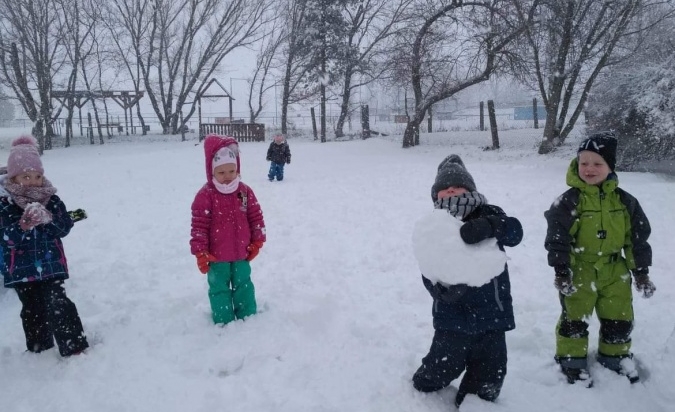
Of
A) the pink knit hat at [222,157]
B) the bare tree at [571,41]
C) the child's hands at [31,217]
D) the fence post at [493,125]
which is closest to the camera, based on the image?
the child's hands at [31,217]

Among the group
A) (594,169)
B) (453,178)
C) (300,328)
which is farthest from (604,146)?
(300,328)

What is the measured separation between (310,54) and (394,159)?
1315 cm

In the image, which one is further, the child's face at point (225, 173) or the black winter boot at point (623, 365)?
the child's face at point (225, 173)

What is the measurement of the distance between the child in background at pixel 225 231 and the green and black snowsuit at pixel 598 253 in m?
2.31

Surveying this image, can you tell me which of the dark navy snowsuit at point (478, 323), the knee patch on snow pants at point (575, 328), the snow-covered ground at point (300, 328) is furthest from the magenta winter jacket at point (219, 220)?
the knee patch on snow pants at point (575, 328)

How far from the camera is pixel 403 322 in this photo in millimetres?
3910

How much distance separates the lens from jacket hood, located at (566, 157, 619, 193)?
2.85 meters

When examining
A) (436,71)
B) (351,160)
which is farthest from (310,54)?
(351,160)

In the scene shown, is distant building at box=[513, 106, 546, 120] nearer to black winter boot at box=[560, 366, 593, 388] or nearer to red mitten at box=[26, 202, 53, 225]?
black winter boot at box=[560, 366, 593, 388]

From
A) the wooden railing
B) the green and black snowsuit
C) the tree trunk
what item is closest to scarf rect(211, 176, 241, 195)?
the green and black snowsuit

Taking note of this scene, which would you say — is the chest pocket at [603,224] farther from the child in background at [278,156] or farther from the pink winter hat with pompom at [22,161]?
the child in background at [278,156]

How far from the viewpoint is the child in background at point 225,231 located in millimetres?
3625

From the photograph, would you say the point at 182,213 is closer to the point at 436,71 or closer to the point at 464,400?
the point at 464,400

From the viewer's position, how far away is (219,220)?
12.1 ft
